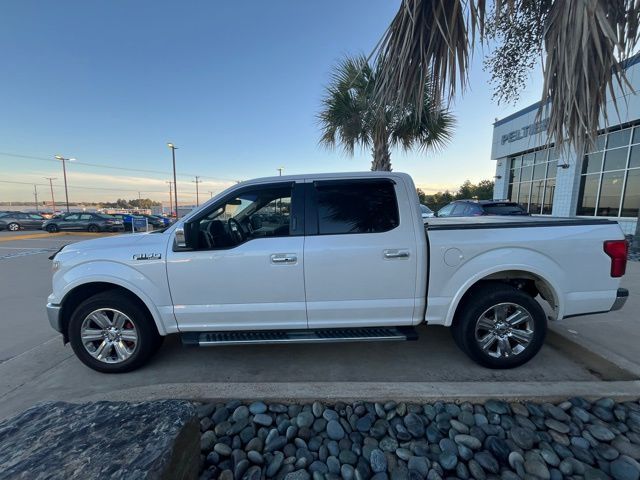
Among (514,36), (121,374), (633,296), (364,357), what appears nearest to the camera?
(121,374)

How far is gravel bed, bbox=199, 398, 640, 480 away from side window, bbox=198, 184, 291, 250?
1.44 meters

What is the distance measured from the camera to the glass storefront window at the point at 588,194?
13133 millimetres

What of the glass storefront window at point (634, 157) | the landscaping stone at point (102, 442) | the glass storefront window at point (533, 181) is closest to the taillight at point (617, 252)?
the landscaping stone at point (102, 442)

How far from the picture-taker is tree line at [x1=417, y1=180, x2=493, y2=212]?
3325cm

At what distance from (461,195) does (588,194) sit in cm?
2879

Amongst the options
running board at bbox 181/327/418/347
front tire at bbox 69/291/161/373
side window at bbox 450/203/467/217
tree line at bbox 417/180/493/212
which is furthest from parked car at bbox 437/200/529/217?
tree line at bbox 417/180/493/212

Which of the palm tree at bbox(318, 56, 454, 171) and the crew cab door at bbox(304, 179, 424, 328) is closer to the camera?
the crew cab door at bbox(304, 179, 424, 328)

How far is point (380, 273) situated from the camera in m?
2.81

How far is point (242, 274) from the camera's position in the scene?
2820 millimetres

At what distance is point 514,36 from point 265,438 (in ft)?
17.6

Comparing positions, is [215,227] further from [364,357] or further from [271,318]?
[364,357]

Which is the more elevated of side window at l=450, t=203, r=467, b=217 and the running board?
A: side window at l=450, t=203, r=467, b=217

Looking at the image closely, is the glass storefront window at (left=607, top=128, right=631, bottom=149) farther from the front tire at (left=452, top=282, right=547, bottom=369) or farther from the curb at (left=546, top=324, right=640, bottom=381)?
the front tire at (left=452, top=282, right=547, bottom=369)

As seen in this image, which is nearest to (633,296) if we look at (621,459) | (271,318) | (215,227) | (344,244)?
(621,459)
